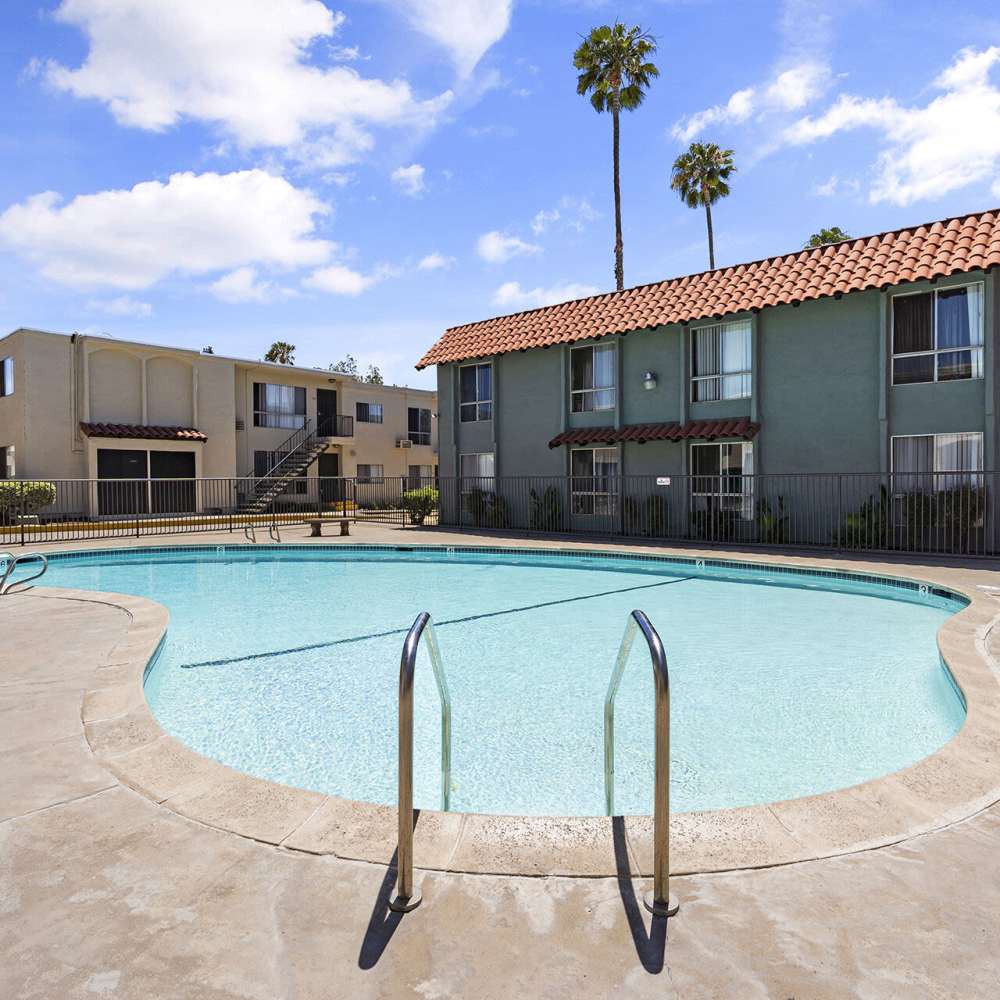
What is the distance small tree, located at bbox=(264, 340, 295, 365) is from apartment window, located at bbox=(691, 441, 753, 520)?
46.4 metres

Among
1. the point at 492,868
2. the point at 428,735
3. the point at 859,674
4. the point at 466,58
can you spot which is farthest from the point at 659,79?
the point at 492,868

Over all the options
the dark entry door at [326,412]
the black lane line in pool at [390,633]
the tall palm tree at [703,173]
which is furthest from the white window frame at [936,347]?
the dark entry door at [326,412]

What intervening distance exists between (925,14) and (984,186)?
466 inches

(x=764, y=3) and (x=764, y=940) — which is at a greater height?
(x=764, y=3)

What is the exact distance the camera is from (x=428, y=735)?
536 centimetres

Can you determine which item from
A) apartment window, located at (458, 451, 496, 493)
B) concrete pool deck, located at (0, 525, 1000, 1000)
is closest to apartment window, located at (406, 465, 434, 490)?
apartment window, located at (458, 451, 496, 493)

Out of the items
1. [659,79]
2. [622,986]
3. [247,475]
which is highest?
[659,79]

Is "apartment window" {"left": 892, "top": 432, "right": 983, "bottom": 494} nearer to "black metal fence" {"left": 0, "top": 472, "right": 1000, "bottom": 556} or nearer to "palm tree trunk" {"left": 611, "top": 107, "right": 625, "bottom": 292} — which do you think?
"black metal fence" {"left": 0, "top": 472, "right": 1000, "bottom": 556}

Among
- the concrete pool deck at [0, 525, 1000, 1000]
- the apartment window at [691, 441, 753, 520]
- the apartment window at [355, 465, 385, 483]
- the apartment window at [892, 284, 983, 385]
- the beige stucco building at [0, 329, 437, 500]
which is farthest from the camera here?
A: the apartment window at [355, 465, 385, 483]

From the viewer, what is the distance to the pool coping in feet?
8.95

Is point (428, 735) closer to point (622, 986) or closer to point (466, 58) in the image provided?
point (622, 986)

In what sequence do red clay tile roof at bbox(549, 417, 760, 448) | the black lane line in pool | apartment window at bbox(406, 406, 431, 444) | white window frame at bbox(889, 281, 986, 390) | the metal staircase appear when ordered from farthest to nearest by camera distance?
apartment window at bbox(406, 406, 431, 444), the metal staircase, red clay tile roof at bbox(549, 417, 760, 448), white window frame at bbox(889, 281, 986, 390), the black lane line in pool

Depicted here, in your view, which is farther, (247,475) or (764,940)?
(247,475)

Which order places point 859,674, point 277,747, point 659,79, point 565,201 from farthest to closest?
point 659,79 → point 565,201 → point 859,674 → point 277,747
